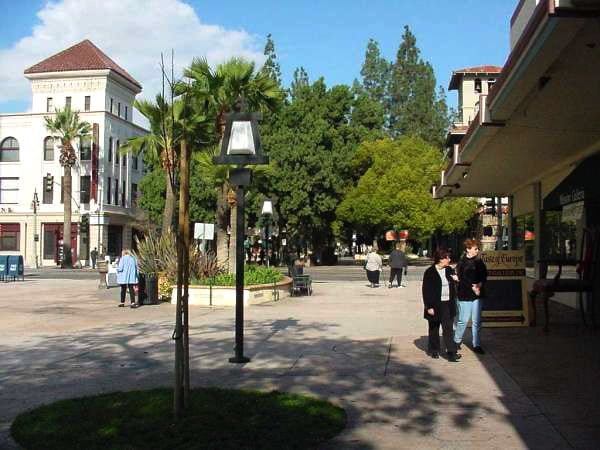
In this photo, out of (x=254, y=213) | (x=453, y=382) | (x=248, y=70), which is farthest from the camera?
(x=254, y=213)

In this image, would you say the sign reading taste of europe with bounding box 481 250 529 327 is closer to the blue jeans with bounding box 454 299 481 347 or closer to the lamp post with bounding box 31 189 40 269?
the blue jeans with bounding box 454 299 481 347

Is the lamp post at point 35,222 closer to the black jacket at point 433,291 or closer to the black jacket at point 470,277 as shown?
the black jacket at point 433,291

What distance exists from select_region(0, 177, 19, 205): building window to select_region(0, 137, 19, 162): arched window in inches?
65.6

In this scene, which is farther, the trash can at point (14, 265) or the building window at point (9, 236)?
the building window at point (9, 236)

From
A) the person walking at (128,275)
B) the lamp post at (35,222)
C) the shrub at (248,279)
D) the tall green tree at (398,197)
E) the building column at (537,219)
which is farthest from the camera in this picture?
the lamp post at (35,222)

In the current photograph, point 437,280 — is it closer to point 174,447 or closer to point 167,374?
point 167,374

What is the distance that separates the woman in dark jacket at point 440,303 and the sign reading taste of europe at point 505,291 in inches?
93.7

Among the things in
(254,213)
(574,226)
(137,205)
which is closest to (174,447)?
(574,226)

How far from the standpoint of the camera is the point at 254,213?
156 ft

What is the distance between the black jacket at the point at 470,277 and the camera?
9.39 meters

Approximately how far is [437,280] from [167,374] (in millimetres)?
3836

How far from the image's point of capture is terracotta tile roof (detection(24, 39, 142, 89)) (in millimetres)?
56281

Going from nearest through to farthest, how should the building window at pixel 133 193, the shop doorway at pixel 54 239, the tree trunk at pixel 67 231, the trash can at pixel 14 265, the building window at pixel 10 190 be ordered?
1. the trash can at pixel 14 265
2. the tree trunk at pixel 67 231
3. the shop doorway at pixel 54 239
4. the building window at pixel 10 190
5. the building window at pixel 133 193

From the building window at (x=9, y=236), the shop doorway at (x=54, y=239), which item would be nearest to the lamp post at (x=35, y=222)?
the shop doorway at (x=54, y=239)
